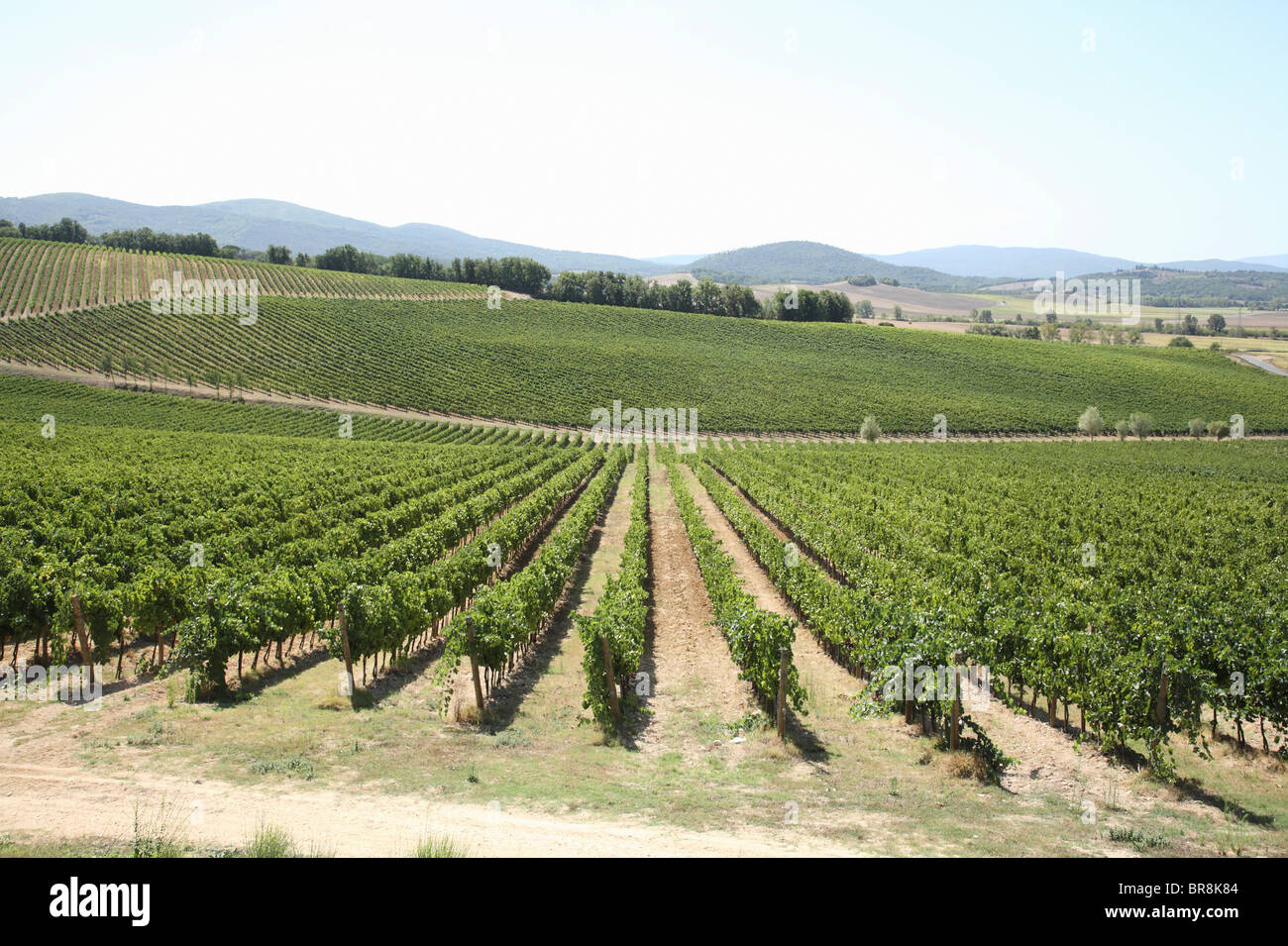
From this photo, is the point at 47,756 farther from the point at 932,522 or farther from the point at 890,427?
the point at 890,427

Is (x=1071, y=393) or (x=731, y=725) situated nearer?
(x=731, y=725)

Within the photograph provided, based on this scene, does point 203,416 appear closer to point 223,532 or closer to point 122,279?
point 223,532

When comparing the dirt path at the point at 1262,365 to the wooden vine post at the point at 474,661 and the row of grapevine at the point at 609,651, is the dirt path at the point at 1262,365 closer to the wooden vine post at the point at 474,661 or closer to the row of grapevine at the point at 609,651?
the row of grapevine at the point at 609,651

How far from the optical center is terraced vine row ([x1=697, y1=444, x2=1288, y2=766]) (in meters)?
12.0

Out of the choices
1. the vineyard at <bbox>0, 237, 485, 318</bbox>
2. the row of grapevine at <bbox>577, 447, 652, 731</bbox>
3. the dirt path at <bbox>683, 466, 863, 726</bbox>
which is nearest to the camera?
the row of grapevine at <bbox>577, 447, 652, 731</bbox>

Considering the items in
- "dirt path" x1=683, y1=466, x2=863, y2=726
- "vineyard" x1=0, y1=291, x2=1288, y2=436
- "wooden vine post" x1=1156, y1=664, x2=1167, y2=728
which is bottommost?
"dirt path" x1=683, y1=466, x2=863, y2=726

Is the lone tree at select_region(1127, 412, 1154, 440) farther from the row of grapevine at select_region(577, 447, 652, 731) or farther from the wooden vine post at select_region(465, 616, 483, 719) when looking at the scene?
the wooden vine post at select_region(465, 616, 483, 719)

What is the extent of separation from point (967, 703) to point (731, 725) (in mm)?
5271

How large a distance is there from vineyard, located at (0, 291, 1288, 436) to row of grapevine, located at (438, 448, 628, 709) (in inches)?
2342

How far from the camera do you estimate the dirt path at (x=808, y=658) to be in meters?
15.2

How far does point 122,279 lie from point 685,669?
413ft

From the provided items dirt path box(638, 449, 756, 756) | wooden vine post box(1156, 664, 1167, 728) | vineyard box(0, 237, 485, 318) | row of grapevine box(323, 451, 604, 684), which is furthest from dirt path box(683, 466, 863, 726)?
vineyard box(0, 237, 485, 318)
